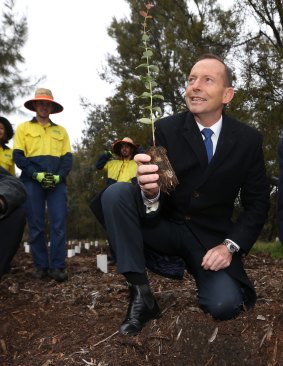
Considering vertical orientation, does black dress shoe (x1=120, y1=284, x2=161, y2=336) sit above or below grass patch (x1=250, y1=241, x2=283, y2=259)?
above

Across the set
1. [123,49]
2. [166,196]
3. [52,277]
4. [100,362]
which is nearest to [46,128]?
[52,277]

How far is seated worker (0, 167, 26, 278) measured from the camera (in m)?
2.72

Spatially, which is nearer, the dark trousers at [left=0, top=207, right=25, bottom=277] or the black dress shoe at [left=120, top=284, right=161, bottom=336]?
the black dress shoe at [left=120, top=284, right=161, bottom=336]

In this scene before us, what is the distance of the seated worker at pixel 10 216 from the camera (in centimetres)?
272

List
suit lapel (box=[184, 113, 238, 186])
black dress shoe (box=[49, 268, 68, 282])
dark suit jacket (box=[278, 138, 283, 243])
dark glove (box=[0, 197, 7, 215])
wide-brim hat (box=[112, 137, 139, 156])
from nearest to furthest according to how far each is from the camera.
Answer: dark suit jacket (box=[278, 138, 283, 243]), suit lapel (box=[184, 113, 238, 186]), dark glove (box=[0, 197, 7, 215]), black dress shoe (box=[49, 268, 68, 282]), wide-brim hat (box=[112, 137, 139, 156])

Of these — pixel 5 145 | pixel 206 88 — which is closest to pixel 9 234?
pixel 206 88

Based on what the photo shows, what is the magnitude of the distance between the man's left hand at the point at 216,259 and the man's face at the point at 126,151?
15.0ft

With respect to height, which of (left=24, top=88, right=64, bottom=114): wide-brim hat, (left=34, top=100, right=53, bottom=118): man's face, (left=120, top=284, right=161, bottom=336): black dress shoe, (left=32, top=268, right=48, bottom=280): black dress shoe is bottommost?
(left=32, top=268, right=48, bottom=280): black dress shoe

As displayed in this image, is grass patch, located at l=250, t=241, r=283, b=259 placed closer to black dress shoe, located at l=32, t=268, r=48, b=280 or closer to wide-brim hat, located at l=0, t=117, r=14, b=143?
black dress shoe, located at l=32, t=268, r=48, b=280

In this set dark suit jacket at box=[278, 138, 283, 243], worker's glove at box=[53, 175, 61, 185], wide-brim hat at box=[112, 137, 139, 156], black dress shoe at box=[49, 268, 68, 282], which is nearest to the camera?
dark suit jacket at box=[278, 138, 283, 243]

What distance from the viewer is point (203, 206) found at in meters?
2.63

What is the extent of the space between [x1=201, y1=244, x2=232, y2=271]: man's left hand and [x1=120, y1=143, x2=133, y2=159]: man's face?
15.0 feet

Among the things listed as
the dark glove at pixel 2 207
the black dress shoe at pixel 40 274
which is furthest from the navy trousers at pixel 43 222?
the dark glove at pixel 2 207

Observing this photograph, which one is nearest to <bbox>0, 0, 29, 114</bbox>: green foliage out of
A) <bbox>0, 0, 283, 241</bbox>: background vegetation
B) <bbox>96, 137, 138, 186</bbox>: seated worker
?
<bbox>0, 0, 283, 241</bbox>: background vegetation
